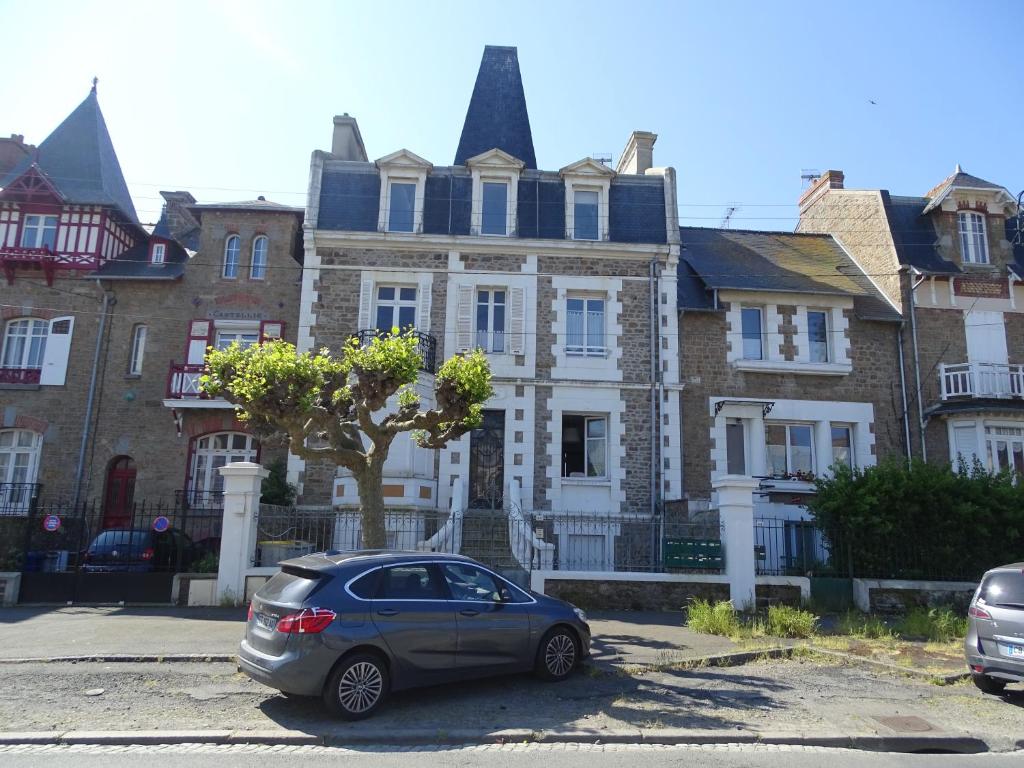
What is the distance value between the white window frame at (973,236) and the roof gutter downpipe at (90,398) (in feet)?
76.3

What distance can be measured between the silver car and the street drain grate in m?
1.50

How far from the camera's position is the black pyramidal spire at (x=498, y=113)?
2281cm

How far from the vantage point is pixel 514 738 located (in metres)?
6.23

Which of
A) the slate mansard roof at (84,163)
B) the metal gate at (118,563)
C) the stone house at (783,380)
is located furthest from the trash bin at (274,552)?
the slate mansard roof at (84,163)

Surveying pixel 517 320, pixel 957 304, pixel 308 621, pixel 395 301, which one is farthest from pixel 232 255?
pixel 957 304

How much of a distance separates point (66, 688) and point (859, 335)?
18765 millimetres

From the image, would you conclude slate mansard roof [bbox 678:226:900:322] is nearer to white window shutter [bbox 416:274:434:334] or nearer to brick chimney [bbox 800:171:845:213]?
brick chimney [bbox 800:171:845:213]

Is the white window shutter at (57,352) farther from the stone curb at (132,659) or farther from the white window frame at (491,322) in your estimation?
the stone curb at (132,659)

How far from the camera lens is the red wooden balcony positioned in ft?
64.4

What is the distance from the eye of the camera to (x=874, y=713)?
707cm

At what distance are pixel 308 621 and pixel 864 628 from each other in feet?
27.4

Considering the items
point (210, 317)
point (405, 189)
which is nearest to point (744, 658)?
point (405, 189)

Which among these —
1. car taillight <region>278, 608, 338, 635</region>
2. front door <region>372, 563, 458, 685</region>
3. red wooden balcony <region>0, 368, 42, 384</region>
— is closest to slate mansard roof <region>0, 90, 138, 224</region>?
red wooden balcony <region>0, 368, 42, 384</region>

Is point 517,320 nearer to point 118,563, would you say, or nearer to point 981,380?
point 118,563
